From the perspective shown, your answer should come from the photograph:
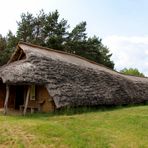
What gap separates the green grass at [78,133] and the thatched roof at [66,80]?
2.98 metres

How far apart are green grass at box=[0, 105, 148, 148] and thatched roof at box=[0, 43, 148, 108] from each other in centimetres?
298

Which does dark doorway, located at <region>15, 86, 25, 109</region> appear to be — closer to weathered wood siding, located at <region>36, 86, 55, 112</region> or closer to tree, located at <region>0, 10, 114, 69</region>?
weathered wood siding, located at <region>36, 86, 55, 112</region>

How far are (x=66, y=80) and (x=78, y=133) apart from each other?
664cm

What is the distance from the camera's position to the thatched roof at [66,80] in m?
18.8

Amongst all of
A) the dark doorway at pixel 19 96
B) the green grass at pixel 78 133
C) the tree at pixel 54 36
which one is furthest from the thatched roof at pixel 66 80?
the tree at pixel 54 36

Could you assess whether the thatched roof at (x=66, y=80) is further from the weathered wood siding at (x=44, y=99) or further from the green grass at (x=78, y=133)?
the green grass at (x=78, y=133)

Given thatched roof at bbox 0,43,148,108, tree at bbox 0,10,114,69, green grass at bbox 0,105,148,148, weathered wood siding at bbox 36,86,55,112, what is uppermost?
tree at bbox 0,10,114,69

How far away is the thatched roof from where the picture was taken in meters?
18.8

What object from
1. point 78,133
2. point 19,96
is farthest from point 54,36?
point 78,133

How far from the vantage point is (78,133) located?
44.9 ft

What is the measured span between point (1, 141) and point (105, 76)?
41.0 ft

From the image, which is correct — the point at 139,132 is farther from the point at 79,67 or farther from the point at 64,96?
the point at 79,67

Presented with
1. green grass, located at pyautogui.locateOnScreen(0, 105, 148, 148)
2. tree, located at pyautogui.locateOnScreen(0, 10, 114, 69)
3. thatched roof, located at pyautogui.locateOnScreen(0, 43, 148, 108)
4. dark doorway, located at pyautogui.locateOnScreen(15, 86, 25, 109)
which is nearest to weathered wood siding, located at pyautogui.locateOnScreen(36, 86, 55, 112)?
thatched roof, located at pyautogui.locateOnScreen(0, 43, 148, 108)

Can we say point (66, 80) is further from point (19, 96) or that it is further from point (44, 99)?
point (19, 96)
